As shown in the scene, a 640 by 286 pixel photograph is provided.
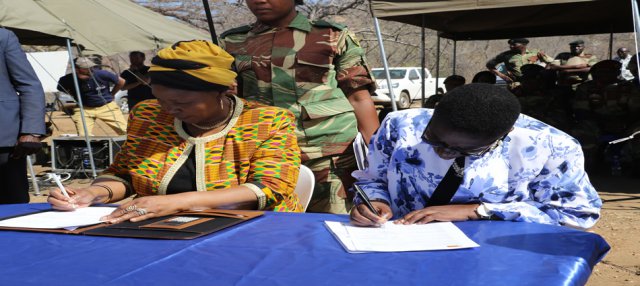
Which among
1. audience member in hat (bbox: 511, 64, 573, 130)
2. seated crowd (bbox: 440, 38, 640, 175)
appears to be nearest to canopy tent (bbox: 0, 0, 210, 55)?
seated crowd (bbox: 440, 38, 640, 175)

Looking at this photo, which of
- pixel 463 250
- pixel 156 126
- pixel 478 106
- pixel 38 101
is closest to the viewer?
pixel 463 250

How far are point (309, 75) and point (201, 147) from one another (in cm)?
69

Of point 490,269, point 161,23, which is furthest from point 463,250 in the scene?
point 161,23

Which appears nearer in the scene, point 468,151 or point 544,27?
point 468,151

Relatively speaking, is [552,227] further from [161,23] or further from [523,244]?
[161,23]

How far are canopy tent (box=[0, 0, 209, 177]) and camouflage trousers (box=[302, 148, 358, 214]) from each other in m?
4.69

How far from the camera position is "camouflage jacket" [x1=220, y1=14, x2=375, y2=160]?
106 inches

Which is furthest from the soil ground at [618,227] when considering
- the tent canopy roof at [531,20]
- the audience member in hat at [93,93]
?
the tent canopy roof at [531,20]

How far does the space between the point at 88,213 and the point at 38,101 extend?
1.71 m

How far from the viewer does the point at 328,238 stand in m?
1.63

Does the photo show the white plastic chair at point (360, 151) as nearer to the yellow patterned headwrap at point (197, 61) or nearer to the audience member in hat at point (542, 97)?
the yellow patterned headwrap at point (197, 61)

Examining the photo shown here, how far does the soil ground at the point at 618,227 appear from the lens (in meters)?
3.68

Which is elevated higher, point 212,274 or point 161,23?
point 161,23

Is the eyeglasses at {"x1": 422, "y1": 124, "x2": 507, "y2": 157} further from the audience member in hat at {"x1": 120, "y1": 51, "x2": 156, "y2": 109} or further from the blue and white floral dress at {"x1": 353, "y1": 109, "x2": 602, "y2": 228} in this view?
the audience member in hat at {"x1": 120, "y1": 51, "x2": 156, "y2": 109}
